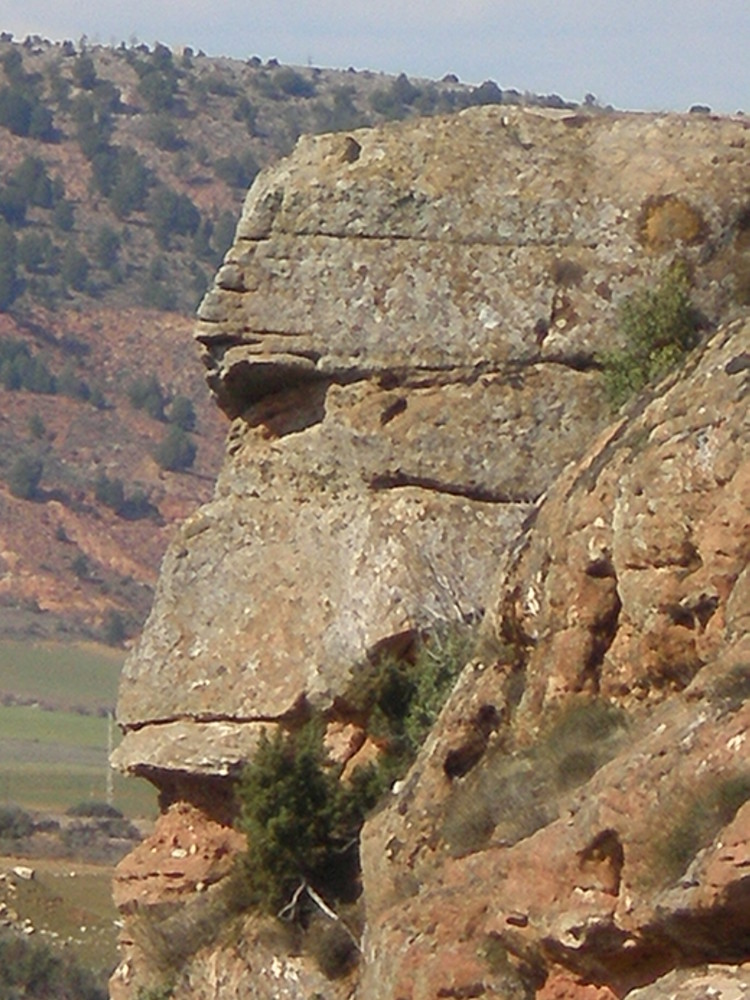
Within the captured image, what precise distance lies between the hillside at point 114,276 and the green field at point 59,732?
→ 3.00 m

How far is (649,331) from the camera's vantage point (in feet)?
60.6

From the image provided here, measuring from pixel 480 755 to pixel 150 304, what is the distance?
110 m

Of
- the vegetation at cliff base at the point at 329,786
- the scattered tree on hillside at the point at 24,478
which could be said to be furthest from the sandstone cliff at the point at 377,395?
the scattered tree on hillside at the point at 24,478

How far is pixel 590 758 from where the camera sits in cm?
1162

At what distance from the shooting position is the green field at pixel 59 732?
2736 inches

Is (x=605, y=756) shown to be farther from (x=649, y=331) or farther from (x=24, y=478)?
(x=24, y=478)

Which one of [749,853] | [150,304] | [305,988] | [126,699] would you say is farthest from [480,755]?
[150,304]

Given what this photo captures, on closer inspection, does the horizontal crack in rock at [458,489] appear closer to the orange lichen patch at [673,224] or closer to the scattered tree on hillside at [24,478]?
the orange lichen patch at [673,224]

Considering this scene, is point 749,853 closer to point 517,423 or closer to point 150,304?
point 517,423

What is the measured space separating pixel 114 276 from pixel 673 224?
107 m

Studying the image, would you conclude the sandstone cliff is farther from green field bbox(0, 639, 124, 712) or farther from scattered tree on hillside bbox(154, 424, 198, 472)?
scattered tree on hillside bbox(154, 424, 198, 472)

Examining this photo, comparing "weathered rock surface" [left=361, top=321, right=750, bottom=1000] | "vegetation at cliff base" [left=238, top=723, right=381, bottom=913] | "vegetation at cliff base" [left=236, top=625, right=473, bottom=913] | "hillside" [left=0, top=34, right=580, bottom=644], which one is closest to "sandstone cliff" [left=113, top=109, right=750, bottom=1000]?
"vegetation at cliff base" [left=236, top=625, right=473, bottom=913]

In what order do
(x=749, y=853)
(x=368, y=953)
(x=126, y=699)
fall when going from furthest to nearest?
(x=126, y=699) < (x=368, y=953) < (x=749, y=853)

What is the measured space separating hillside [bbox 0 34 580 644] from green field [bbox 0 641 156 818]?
9.84 ft
